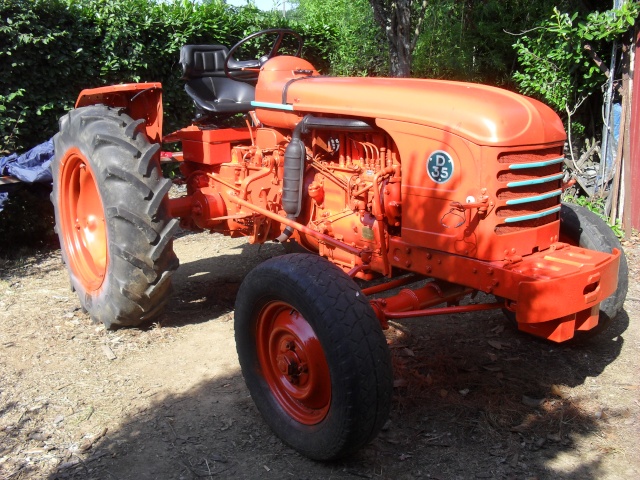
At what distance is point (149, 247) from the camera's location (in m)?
4.06

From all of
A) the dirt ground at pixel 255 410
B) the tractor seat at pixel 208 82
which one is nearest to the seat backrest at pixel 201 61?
the tractor seat at pixel 208 82

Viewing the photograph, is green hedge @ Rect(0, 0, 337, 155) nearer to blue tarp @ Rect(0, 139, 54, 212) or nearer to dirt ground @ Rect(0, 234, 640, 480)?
blue tarp @ Rect(0, 139, 54, 212)

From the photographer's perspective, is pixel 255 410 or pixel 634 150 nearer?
pixel 255 410

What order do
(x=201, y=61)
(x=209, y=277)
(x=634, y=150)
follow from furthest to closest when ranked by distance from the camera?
(x=634, y=150)
(x=209, y=277)
(x=201, y=61)

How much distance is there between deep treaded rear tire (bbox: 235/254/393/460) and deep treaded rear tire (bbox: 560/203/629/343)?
5.55ft

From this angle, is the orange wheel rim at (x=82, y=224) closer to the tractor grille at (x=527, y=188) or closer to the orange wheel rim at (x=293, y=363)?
the orange wheel rim at (x=293, y=363)

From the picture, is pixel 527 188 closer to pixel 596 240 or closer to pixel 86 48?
pixel 596 240

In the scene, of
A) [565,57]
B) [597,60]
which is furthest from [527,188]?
[565,57]

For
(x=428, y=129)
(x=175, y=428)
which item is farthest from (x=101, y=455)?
(x=428, y=129)

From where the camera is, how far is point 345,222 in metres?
3.93

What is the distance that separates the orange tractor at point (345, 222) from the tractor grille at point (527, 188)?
0.01 meters

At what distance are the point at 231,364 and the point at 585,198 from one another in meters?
4.76

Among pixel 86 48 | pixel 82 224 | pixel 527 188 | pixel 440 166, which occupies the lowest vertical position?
pixel 82 224

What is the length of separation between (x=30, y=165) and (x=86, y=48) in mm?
1737
